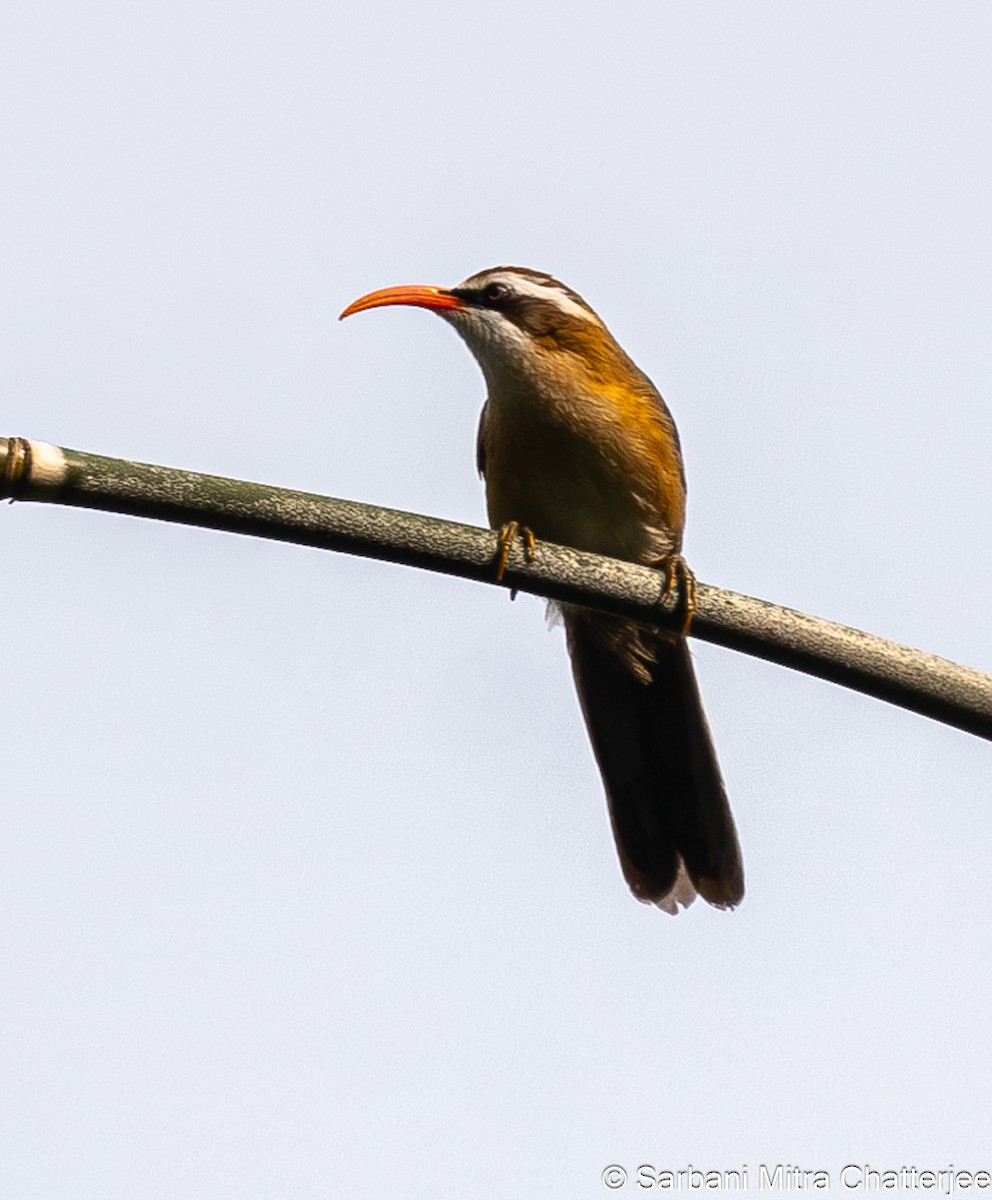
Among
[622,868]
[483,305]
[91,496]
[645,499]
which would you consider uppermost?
[483,305]

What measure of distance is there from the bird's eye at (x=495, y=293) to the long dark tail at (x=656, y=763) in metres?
1.30

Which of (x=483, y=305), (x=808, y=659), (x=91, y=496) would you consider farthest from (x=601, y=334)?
(x=91, y=496)

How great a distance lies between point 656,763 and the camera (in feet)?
22.2

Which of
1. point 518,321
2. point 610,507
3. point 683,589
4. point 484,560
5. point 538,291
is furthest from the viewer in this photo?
point 538,291

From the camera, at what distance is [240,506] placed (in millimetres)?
3361

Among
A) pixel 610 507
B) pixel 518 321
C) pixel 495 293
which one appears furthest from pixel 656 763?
pixel 495 293

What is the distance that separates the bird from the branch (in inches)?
96.2

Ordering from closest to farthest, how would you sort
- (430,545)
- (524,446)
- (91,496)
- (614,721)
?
1. (91,496)
2. (430,545)
3. (524,446)
4. (614,721)

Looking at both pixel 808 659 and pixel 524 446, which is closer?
pixel 808 659

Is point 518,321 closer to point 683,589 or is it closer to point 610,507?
point 610,507

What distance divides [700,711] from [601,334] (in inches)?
61.9

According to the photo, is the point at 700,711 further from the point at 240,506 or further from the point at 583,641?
the point at 240,506

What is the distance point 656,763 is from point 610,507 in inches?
41.5

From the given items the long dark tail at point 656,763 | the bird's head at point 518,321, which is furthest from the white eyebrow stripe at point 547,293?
the long dark tail at point 656,763
